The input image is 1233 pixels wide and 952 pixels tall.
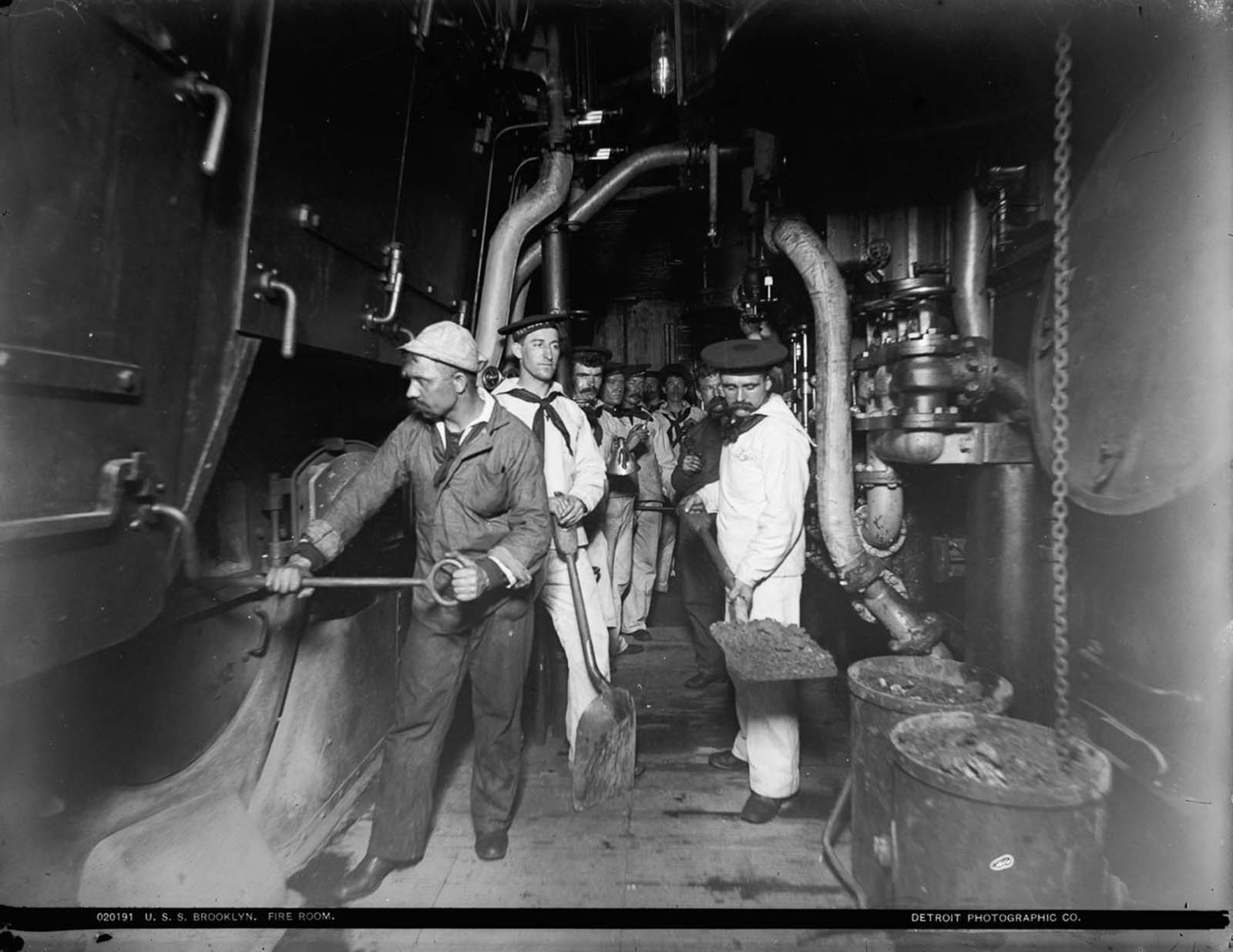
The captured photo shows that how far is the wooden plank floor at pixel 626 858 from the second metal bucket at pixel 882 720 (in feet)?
0.90

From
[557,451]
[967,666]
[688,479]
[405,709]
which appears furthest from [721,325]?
[405,709]

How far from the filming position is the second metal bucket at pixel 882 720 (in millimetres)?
2277

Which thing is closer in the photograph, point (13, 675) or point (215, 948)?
point (13, 675)

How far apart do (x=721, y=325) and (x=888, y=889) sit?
7.54 m

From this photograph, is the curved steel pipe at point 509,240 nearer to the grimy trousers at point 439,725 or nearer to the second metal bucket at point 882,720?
the grimy trousers at point 439,725

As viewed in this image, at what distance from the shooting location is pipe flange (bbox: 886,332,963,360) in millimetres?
3047

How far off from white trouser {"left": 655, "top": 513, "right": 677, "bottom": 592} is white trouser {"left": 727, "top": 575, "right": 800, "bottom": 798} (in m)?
3.51

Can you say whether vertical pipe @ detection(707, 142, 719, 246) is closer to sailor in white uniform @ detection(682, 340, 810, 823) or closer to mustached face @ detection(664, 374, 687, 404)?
sailor in white uniform @ detection(682, 340, 810, 823)

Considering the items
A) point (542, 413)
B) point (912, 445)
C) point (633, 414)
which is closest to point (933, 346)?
point (912, 445)

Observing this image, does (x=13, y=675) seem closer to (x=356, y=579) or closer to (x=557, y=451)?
(x=356, y=579)

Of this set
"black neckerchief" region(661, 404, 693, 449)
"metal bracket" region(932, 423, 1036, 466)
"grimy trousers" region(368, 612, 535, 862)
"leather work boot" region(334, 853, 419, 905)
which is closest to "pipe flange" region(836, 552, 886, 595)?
"metal bracket" region(932, 423, 1036, 466)

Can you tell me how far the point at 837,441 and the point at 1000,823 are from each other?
7.16ft

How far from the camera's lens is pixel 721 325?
28.6ft

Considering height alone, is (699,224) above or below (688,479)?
above
